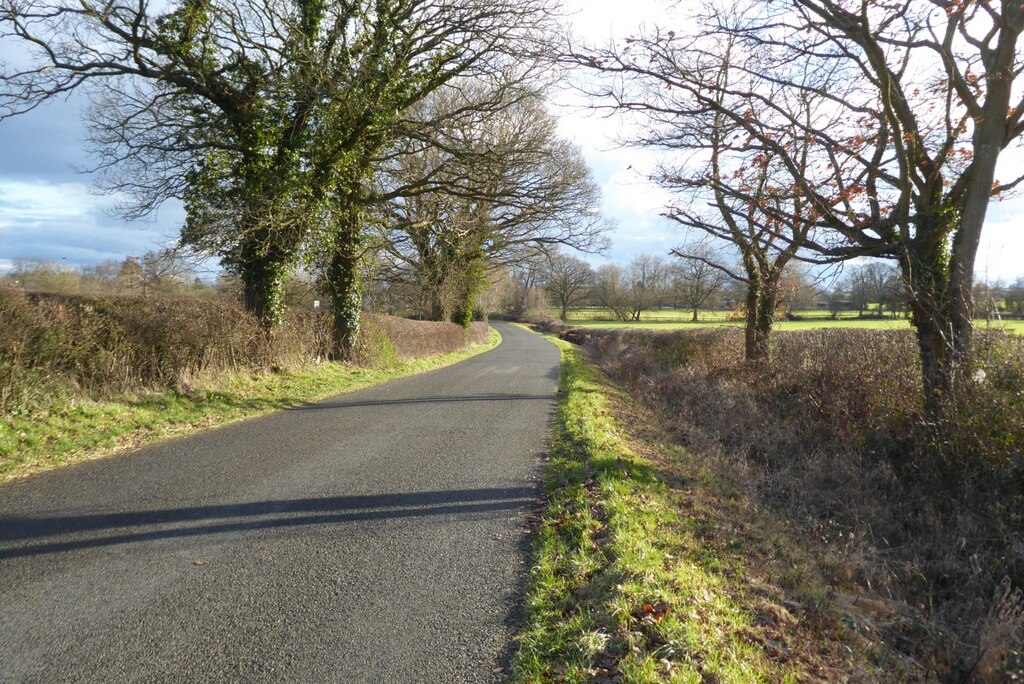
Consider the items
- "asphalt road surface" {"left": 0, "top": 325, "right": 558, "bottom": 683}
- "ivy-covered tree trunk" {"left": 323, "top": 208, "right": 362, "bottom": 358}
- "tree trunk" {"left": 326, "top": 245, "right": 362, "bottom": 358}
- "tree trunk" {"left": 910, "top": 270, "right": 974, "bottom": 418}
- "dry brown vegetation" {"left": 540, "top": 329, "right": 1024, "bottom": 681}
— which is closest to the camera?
"asphalt road surface" {"left": 0, "top": 325, "right": 558, "bottom": 683}

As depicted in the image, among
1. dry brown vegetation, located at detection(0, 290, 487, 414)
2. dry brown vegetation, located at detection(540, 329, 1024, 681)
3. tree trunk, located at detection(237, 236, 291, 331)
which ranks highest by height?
tree trunk, located at detection(237, 236, 291, 331)

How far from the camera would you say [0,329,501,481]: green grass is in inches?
268

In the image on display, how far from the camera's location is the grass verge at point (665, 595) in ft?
10.9

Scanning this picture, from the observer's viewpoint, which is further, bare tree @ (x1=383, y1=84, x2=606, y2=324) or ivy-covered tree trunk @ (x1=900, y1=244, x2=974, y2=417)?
bare tree @ (x1=383, y1=84, x2=606, y2=324)

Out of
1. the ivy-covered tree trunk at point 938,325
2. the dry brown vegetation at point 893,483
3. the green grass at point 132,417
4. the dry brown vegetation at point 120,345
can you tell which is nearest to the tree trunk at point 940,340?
the ivy-covered tree trunk at point 938,325

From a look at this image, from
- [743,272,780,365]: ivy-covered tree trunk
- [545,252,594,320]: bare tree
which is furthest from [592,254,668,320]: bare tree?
[743,272,780,365]: ivy-covered tree trunk

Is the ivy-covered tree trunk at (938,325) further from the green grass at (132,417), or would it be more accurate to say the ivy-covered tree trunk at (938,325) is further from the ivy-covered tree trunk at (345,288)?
the ivy-covered tree trunk at (345,288)

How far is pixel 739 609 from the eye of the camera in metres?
4.16

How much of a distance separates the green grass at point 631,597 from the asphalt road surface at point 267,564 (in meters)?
0.27

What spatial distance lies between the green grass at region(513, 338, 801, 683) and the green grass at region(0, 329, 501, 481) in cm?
560

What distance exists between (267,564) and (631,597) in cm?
261

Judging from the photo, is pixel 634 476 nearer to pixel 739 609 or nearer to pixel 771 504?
pixel 771 504

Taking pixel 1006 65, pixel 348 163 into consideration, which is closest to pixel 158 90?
pixel 348 163

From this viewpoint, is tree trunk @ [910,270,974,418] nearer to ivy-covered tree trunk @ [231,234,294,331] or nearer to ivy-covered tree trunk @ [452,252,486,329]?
ivy-covered tree trunk @ [231,234,294,331]
